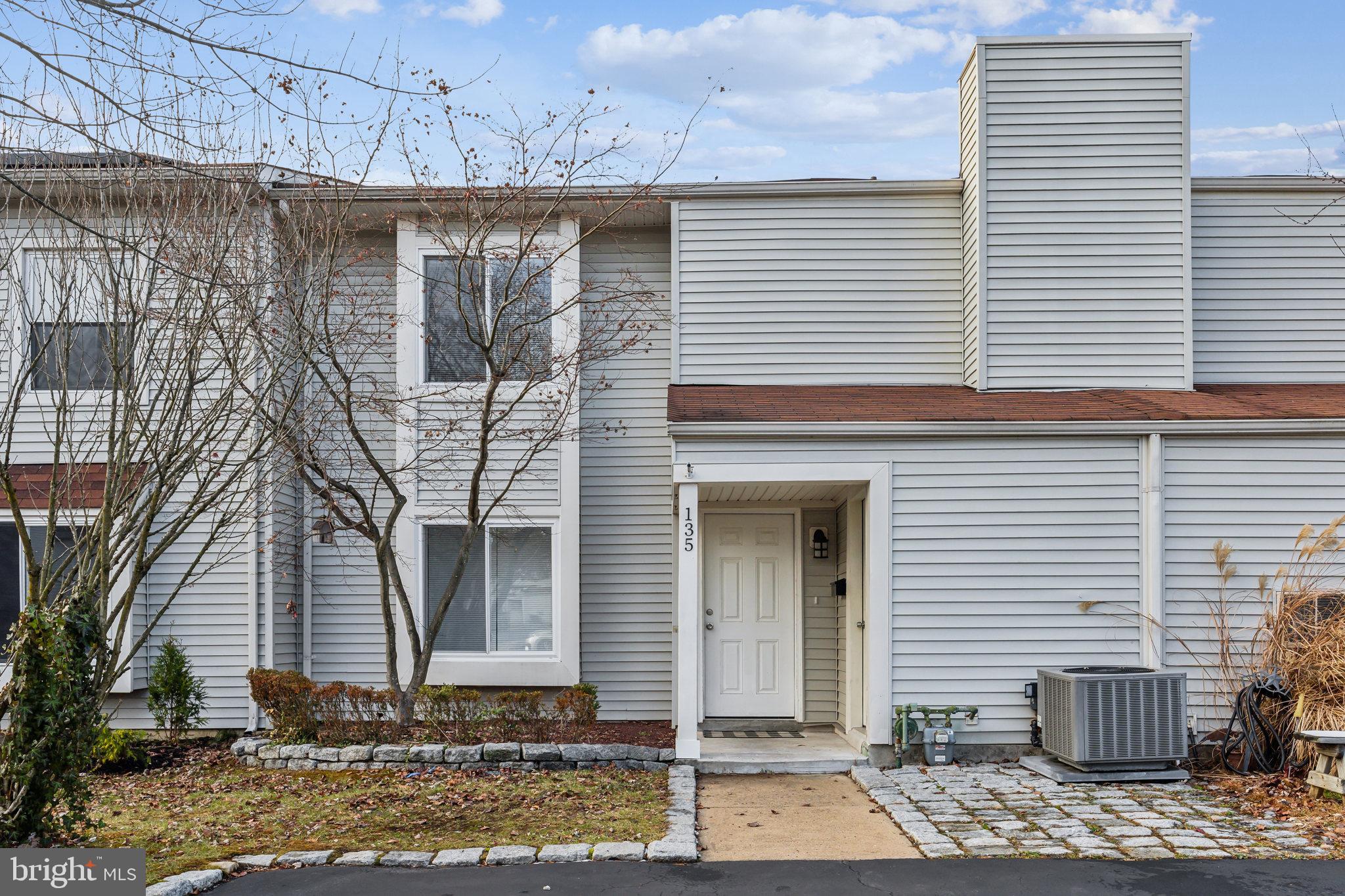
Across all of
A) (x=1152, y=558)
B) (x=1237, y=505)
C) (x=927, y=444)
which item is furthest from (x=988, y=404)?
(x=1237, y=505)

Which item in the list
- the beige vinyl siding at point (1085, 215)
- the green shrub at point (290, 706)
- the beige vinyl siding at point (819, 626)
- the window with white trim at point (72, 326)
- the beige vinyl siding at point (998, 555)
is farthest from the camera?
the beige vinyl siding at point (819, 626)

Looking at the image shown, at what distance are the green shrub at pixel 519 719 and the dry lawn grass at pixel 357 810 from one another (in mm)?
636

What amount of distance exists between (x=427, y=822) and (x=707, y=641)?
4.66 metres

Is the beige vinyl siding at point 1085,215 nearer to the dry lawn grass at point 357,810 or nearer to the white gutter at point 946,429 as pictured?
the white gutter at point 946,429

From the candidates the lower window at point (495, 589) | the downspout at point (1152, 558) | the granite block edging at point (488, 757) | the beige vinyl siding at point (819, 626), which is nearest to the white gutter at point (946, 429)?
the downspout at point (1152, 558)

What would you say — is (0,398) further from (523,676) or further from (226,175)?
(523,676)

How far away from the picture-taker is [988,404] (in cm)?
986

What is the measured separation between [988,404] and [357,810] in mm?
6239

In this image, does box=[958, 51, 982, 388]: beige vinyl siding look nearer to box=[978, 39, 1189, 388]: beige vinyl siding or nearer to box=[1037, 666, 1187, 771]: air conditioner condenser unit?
box=[978, 39, 1189, 388]: beige vinyl siding

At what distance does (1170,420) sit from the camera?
9234 mm

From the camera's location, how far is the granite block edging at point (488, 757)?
353 inches

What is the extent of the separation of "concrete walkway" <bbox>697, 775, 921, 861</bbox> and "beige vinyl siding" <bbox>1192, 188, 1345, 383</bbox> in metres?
5.97

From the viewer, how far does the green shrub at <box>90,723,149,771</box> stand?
9.45 meters

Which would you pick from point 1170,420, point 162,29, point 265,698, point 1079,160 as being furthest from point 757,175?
point 162,29
